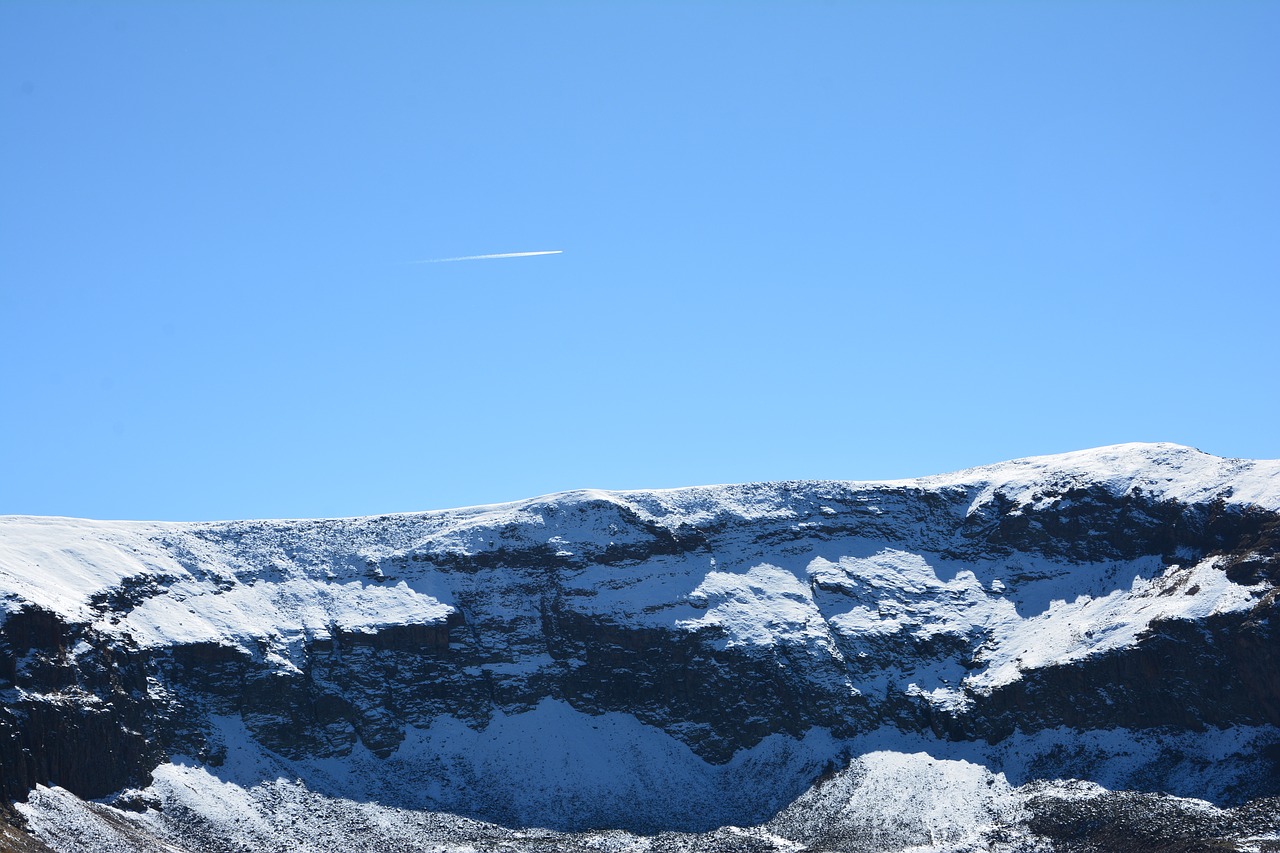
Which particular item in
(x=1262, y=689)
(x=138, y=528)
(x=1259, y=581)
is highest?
(x=138, y=528)

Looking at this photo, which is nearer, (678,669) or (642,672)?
(678,669)

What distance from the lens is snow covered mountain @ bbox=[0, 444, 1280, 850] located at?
123 metres

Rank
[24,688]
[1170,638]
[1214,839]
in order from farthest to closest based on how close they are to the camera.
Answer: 1. [1170,638]
2. [24,688]
3. [1214,839]

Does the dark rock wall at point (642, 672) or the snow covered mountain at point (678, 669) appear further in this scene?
the dark rock wall at point (642, 672)

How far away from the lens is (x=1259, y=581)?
13088cm

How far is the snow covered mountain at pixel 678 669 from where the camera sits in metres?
123

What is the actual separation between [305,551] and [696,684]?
47.6 meters

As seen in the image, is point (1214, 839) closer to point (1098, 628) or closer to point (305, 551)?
point (1098, 628)

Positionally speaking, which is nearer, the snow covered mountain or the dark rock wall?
the snow covered mountain

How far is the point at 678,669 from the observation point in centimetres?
14988

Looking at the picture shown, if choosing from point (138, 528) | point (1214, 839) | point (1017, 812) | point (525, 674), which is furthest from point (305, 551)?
point (1214, 839)

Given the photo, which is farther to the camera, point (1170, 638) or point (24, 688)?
point (1170, 638)

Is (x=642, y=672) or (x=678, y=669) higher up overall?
(x=678, y=669)

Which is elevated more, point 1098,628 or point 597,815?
point 1098,628
